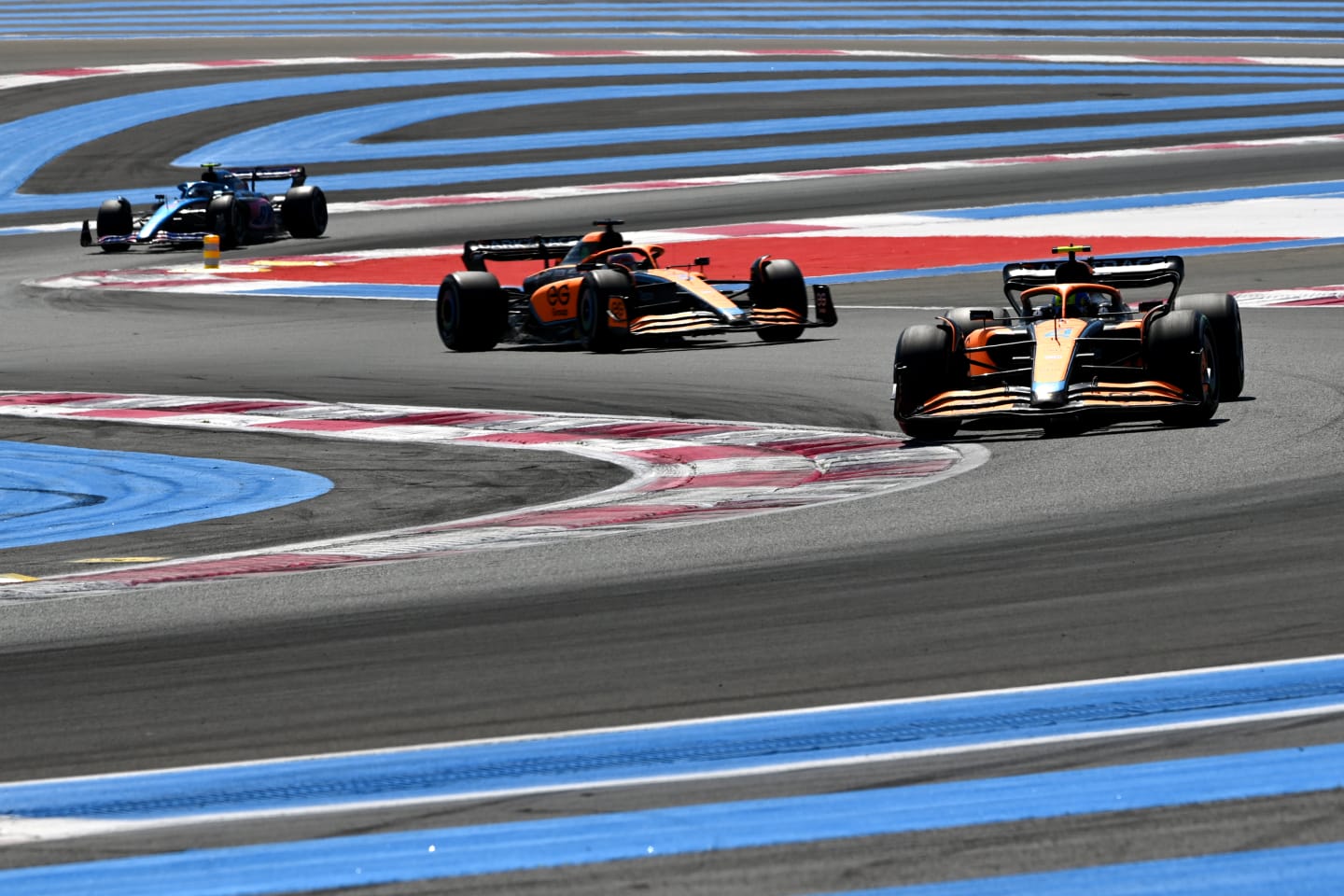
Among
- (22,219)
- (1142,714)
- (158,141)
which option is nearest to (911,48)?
(158,141)

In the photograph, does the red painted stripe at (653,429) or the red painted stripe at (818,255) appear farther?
the red painted stripe at (818,255)

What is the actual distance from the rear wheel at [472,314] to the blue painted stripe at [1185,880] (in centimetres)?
1507

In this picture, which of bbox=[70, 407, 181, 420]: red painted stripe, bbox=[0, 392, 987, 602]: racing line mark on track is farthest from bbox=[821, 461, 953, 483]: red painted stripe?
bbox=[70, 407, 181, 420]: red painted stripe

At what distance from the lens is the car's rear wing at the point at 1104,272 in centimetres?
1329

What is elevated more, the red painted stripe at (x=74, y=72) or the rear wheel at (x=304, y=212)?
the red painted stripe at (x=74, y=72)

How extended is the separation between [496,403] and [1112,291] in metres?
4.66

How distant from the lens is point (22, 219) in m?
35.1

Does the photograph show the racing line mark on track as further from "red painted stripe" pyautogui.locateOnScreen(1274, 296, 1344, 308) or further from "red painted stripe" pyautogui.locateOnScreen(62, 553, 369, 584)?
"red painted stripe" pyautogui.locateOnScreen(1274, 296, 1344, 308)

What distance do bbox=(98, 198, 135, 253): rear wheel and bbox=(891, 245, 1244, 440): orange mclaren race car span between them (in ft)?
64.8

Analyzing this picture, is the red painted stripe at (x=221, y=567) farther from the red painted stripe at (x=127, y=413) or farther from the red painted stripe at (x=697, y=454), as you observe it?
the red painted stripe at (x=127, y=413)

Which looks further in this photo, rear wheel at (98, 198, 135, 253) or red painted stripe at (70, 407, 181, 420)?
rear wheel at (98, 198, 135, 253)

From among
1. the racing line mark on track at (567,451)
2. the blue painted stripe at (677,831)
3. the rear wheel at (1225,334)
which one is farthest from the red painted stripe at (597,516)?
the blue painted stripe at (677,831)

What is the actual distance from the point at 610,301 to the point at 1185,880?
14301mm

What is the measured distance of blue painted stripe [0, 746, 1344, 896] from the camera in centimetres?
434
